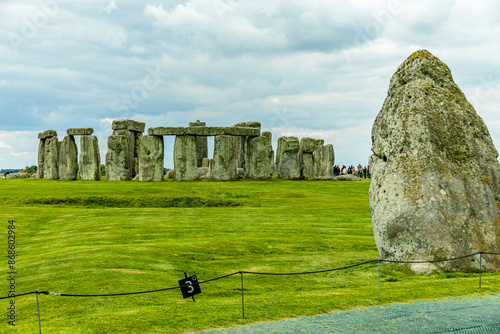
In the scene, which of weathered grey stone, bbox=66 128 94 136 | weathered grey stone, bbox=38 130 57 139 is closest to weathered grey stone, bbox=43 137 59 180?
weathered grey stone, bbox=38 130 57 139

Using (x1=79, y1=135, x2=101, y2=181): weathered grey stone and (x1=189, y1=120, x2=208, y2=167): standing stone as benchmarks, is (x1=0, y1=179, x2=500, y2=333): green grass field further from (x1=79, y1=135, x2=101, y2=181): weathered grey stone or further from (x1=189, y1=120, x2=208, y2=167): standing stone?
(x1=189, y1=120, x2=208, y2=167): standing stone

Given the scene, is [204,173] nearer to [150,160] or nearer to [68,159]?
[150,160]

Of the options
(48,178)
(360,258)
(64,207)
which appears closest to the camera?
(360,258)

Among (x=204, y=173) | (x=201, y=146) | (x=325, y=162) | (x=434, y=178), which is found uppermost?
(x=201, y=146)

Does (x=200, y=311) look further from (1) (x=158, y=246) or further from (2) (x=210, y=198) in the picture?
(2) (x=210, y=198)

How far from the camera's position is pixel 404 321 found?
8.31 meters

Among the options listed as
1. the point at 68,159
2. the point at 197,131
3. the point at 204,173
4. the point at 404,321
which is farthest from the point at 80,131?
the point at 404,321

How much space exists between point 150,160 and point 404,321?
1277 inches

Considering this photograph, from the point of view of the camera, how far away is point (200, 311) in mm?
9070

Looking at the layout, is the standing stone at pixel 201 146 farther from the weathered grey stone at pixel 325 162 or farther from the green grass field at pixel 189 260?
the green grass field at pixel 189 260

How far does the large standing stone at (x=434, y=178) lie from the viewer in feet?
39.5

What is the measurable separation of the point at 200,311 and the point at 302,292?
2751 millimetres

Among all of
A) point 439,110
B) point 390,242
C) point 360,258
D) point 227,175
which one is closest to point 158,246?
point 360,258

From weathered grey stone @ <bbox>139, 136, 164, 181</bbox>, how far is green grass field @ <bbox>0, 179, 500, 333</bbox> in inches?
401
